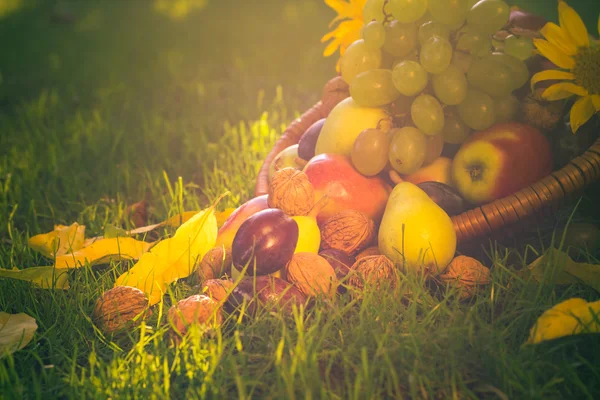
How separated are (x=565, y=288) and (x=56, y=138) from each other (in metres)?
2.23

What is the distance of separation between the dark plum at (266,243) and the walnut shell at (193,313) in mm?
139

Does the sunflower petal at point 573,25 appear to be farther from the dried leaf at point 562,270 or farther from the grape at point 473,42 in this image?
the dried leaf at point 562,270

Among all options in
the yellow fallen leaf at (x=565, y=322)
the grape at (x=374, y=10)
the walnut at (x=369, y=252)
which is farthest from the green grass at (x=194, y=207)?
the grape at (x=374, y=10)

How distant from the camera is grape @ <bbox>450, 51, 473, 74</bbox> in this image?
1.58m

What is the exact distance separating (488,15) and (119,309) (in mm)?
1188

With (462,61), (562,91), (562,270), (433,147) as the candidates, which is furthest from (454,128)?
(562,270)

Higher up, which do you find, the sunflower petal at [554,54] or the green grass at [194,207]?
the sunflower petal at [554,54]

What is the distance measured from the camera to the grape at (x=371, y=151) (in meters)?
1.59

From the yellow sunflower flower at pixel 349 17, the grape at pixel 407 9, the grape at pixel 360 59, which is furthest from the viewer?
the yellow sunflower flower at pixel 349 17

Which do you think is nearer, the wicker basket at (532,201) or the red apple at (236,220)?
the wicker basket at (532,201)

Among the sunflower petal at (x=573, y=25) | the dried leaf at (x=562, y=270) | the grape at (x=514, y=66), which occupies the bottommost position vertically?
the dried leaf at (x=562, y=270)

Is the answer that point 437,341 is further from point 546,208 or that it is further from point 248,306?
point 546,208

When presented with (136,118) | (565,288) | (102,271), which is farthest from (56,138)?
(565,288)

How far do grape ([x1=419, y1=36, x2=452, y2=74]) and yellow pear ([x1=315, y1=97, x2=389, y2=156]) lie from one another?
0.22 m
